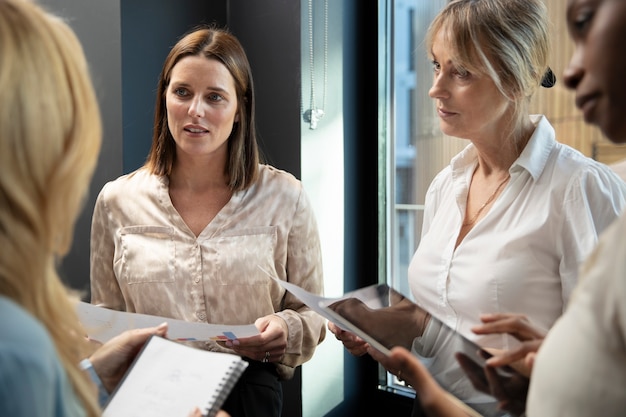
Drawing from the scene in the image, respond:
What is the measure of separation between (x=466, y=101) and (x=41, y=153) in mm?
959

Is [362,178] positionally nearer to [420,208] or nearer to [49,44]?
[420,208]

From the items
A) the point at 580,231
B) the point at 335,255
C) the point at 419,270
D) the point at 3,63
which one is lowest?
the point at 335,255

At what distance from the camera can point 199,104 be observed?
4.94 feet

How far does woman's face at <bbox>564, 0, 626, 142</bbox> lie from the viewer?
0.49 metres

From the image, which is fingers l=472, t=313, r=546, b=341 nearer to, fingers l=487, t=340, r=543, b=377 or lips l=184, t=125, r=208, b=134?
fingers l=487, t=340, r=543, b=377

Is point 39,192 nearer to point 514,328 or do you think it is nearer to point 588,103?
point 588,103

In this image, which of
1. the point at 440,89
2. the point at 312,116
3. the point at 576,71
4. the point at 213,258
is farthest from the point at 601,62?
the point at 312,116

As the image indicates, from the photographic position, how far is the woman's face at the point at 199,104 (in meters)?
1.52

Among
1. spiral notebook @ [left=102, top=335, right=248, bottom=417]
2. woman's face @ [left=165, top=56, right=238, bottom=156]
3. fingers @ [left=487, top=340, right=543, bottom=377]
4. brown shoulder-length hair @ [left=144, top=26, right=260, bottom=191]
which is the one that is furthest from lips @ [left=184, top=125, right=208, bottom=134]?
fingers @ [left=487, top=340, right=543, bottom=377]

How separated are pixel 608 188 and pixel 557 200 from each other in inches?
4.0

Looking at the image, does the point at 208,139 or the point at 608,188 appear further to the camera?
the point at 208,139

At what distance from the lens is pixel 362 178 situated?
235 centimetres

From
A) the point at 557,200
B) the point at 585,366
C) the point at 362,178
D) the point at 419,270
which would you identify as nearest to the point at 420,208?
the point at 362,178

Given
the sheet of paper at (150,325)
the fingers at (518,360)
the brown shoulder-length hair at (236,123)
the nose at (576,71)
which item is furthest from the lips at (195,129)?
the nose at (576,71)
